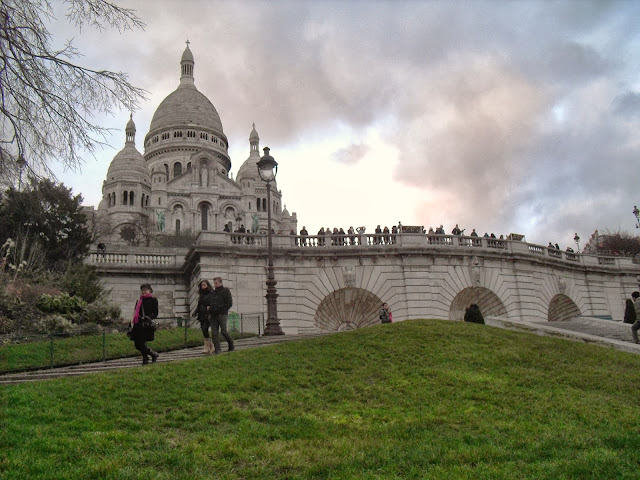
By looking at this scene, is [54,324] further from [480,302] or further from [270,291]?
[480,302]

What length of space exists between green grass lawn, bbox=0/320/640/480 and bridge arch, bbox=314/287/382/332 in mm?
13821

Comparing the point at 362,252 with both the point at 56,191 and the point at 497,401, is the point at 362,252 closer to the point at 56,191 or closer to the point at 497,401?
the point at 56,191

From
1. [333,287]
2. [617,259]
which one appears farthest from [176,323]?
[617,259]

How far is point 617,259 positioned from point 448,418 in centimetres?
2909

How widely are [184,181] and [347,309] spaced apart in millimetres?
73047

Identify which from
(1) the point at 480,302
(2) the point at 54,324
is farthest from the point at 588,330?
(2) the point at 54,324

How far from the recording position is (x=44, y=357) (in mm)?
16000

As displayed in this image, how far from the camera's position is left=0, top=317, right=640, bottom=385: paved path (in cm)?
1391

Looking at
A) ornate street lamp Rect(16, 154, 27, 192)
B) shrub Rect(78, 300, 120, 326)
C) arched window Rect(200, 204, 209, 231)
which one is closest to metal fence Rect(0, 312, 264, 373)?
shrub Rect(78, 300, 120, 326)

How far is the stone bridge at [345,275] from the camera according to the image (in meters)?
27.5

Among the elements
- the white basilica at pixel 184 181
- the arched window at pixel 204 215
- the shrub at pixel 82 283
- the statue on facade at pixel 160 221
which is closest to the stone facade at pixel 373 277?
the shrub at pixel 82 283

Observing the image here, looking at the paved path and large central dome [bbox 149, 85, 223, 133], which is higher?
large central dome [bbox 149, 85, 223, 133]

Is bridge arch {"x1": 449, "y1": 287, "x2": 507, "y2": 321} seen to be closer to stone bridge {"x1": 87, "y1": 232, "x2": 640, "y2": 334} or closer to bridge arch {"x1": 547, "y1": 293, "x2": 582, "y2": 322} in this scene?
stone bridge {"x1": 87, "y1": 232, "x2": 640, "y2": 334}

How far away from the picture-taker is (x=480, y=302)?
30.4 meters
